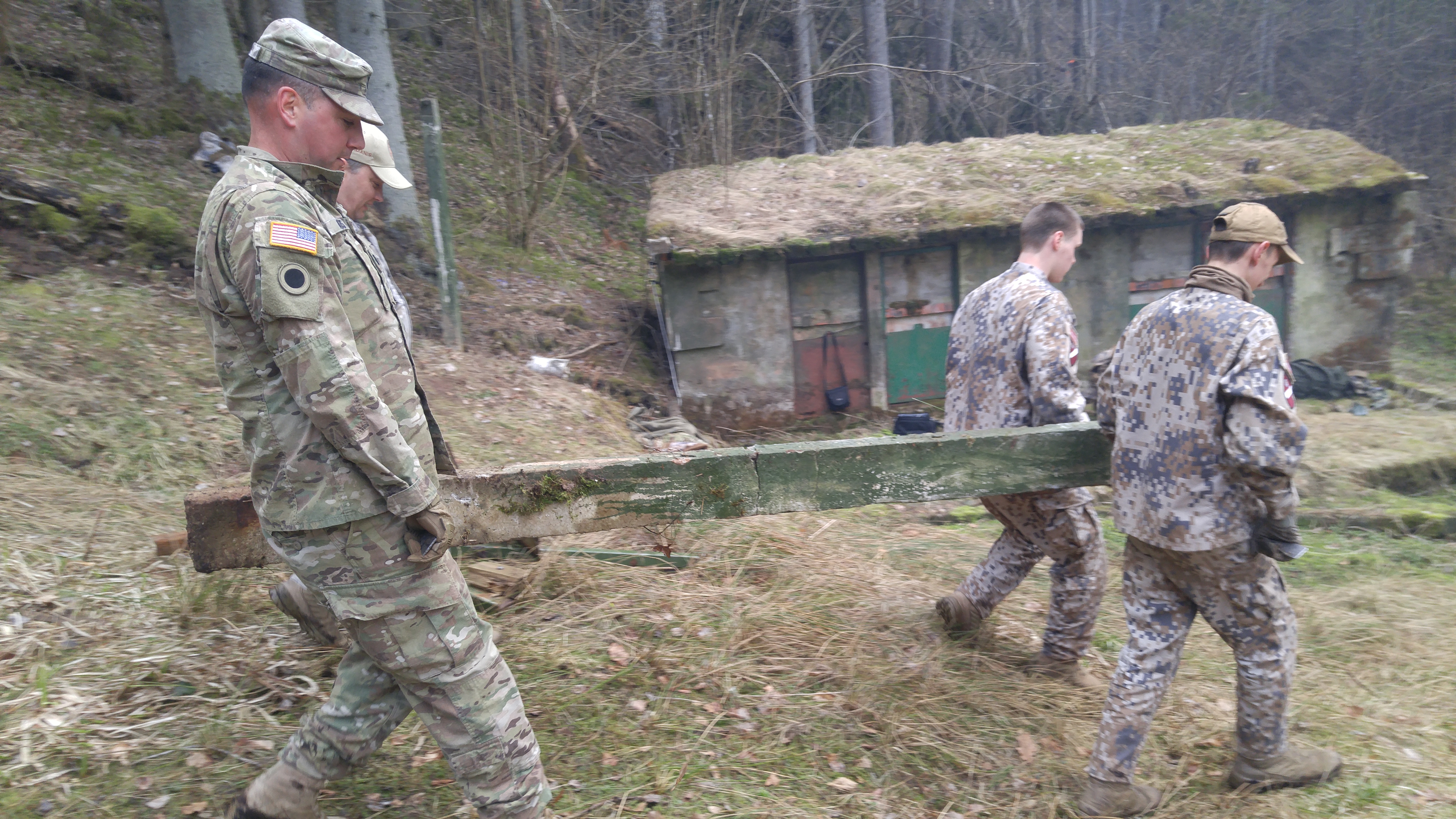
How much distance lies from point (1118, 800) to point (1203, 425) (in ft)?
4.19

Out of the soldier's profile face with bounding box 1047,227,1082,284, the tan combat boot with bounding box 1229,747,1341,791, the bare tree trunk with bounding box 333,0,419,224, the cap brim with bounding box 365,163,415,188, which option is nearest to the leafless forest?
the bare tree trunk with bounding box 333,0,419,224

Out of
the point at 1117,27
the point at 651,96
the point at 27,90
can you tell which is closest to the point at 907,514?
the point at 27,90

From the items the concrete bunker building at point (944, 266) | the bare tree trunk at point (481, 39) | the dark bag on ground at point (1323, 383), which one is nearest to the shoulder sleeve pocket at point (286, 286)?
the concrete bunker building at point (944, 266)

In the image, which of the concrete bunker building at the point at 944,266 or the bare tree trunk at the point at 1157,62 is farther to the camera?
the bare tree trunk at the point at 1157,62

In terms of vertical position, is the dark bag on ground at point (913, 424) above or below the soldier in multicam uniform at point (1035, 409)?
→ below

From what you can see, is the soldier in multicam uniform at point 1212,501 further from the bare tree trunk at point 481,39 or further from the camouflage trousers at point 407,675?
the bare tree trunk at point 481,39

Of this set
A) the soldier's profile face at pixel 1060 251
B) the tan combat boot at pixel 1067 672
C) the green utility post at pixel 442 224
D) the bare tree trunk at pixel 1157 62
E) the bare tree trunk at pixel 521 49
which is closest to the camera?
the tan combat boot at pixel 1067 672

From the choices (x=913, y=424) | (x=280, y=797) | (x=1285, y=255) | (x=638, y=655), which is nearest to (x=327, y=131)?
(x=280, y=797)

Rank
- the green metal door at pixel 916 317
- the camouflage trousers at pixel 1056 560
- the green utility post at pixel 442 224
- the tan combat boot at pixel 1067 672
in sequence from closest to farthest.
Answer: the camouflage trousers at pixel 1056 560
the tan combat boot at pixel 1067 672
the green utility post at pixel 442 224
the green metal door at pixel 916 317

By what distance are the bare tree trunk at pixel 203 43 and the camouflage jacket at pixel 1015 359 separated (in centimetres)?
877

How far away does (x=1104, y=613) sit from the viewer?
4621 mm

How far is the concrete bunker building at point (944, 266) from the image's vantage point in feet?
33.2

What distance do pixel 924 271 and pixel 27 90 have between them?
9.68 m

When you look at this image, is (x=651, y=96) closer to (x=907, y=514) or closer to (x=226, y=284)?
(x=907, y=514)
